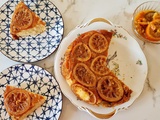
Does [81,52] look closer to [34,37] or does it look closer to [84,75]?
[84,75]

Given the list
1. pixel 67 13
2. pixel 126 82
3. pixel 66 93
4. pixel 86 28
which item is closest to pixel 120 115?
pixel 126 82

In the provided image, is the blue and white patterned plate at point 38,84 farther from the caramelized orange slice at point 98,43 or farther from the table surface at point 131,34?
the caramelized orange slice at point 98,43

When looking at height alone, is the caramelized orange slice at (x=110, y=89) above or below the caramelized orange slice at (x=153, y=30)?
below

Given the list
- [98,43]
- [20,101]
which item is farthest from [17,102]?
[98,43]

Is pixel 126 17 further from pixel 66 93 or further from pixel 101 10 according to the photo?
pixel 66 93

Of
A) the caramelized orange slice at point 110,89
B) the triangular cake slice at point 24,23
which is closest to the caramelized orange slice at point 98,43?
the caramelized orange slice at point 110,89

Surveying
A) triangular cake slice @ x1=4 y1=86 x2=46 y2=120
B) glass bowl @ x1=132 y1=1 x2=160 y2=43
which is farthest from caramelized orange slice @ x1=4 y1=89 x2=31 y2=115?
glass bowl @ x1=132 y1=1 x2=160 y2=43
